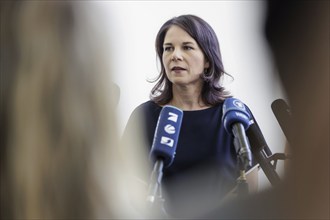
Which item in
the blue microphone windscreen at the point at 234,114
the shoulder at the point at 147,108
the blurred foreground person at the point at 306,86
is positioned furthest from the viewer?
the shoulder at the point at 147,108

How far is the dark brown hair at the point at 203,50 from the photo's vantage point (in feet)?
3.65

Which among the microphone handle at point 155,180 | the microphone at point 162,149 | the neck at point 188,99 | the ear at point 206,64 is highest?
the ear at point 206,64

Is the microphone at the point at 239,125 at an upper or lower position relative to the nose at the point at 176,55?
lower

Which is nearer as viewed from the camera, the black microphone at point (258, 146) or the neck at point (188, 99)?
the black microphone at point (258, 146)

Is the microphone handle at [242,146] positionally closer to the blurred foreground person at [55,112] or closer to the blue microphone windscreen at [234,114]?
the blue microphone windscreen at [234,114]

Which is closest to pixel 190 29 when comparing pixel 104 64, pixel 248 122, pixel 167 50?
pixel 167 50

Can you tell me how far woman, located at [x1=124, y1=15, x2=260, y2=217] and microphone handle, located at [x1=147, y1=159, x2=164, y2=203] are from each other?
0.32 ft

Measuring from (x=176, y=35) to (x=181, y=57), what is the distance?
5cm

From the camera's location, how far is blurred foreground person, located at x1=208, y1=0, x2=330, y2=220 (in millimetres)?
467

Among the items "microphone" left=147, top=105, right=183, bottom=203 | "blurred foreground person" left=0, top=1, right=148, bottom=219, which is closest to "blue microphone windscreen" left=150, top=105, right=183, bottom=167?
"microphone" left=147, top=105, right=183, bottom=203

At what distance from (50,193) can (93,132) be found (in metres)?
0.08

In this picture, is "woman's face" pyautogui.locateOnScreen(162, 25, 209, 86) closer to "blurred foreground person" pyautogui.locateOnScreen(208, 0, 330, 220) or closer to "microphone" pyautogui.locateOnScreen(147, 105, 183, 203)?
"microphone" pyautogui.locateOnScreen(147, 105, 183, 203)

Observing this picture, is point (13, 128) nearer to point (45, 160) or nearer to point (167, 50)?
point (45, 160)

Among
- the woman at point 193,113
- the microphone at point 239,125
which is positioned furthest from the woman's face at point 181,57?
the microphone at point 239,125
